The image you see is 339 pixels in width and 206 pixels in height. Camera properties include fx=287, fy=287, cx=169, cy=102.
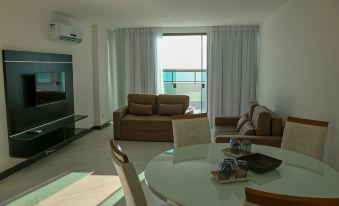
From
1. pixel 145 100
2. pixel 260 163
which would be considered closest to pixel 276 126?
pixel 260 163

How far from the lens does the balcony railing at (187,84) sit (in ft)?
26.1

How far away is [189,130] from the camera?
3.09 meters

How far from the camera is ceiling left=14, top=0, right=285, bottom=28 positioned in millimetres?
4410

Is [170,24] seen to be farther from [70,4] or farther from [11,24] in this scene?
[11,24]

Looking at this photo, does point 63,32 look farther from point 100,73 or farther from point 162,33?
point 162,33

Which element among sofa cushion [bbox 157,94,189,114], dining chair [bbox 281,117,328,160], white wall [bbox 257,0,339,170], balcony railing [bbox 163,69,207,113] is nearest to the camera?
dining chair [bbox 281,117,328,160]

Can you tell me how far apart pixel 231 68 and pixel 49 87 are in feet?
13.9

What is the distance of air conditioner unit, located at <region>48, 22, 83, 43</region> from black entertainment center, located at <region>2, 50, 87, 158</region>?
32 centimetres

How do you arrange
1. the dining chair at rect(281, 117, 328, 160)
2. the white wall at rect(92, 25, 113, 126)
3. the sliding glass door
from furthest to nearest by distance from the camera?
1. the sliding glass door
2. the white wall at rect(92, 25, 113, 126)
3. the dining chair at rect(281, 117, 328, 160)

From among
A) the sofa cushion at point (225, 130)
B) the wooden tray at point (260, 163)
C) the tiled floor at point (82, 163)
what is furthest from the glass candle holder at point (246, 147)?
the sofa cushion at point (225, 130)

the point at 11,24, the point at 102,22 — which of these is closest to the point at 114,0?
the point at 11,24

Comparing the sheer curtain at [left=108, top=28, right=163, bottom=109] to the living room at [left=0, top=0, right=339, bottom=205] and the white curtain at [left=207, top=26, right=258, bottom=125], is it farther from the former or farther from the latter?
the white curtain at [left=207, top=26, right=258, bottom=125]

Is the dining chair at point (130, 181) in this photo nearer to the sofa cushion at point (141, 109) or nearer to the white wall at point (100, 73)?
the sofa cushion at point (141, 109)

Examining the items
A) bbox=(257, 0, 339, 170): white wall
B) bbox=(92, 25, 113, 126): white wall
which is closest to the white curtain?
bbox=(257, 0, 339, 170): white wall
